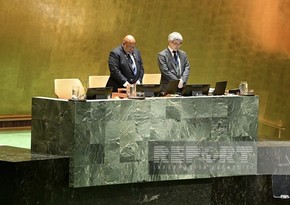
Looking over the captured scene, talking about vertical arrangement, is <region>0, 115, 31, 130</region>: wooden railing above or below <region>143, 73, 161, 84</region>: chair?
below

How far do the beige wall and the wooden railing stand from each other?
82mm

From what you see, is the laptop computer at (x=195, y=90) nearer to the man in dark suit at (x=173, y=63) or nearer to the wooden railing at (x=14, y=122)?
the man in dark suit at (x=173, y=63)

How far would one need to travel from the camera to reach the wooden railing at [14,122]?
1063 centimetres

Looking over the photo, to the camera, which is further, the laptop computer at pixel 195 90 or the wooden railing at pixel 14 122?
the wooden railing at pixel 14 122

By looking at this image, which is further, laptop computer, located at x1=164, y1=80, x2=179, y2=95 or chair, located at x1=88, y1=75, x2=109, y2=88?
chair, located at x1=88, y1=75, x2=109, y2=88

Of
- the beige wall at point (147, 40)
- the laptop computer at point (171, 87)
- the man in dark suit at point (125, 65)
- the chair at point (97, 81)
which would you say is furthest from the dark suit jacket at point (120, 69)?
the beige wall at point (147, 40)

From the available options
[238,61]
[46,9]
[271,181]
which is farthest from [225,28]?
[271,181]

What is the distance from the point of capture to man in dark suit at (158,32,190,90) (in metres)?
8.66

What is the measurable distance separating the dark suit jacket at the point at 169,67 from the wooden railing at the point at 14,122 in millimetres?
2721

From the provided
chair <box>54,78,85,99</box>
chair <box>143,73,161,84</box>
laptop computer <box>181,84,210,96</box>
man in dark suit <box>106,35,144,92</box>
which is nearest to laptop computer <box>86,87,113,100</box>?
laptop computer <box>181,84,210,96</box>

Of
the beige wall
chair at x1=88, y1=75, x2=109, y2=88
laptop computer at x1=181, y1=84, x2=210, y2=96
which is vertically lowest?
laptop computer at x1=181, y1=84, x2=210, y2=96

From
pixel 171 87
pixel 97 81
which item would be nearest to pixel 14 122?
pixel 97 81

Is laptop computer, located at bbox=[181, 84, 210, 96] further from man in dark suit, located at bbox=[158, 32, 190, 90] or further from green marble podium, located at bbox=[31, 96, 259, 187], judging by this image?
man in dark suit, located at bbox=[158, 32, 190, 90]

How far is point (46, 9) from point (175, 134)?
414 cm
